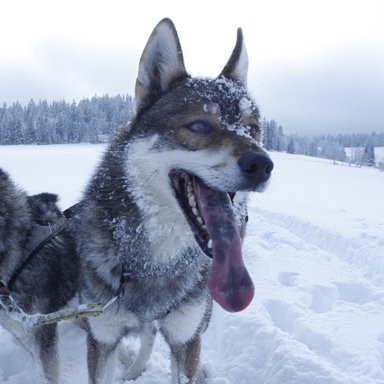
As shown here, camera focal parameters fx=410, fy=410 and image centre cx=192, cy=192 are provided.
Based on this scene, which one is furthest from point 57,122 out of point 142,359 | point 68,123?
point 142,359

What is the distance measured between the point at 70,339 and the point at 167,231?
192 cm

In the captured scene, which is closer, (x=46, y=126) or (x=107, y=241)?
(x=107, y=241)

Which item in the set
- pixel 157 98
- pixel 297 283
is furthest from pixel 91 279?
pixel 297 283

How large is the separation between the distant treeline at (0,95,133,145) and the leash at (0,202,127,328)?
55.5 meters

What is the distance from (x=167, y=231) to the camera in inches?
89.6

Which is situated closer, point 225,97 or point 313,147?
point 225,97

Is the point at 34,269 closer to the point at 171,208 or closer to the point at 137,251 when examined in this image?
the point at 137,251

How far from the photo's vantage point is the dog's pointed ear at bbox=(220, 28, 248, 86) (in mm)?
2738

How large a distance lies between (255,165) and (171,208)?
52 centimetres

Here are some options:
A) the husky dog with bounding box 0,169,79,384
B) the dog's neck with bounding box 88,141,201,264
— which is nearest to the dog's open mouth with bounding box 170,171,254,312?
the dog's neck with bounding box 88,141,201,264

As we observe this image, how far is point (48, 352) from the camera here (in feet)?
8.87

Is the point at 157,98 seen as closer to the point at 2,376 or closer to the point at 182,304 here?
the point at 182,304

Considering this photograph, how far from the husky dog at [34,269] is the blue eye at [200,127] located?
4.17 feet

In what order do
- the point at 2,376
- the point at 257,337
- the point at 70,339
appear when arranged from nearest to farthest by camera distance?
the point at 2,376, the point at 257,337, the point at 70,339
